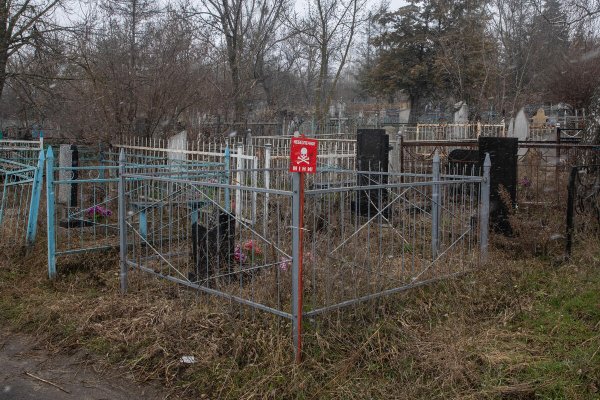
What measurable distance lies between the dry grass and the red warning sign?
1217 mm

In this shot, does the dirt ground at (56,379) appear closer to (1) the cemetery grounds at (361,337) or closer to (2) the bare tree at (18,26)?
(1) the cemetery grounds at (361,337)

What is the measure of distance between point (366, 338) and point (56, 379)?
232cm

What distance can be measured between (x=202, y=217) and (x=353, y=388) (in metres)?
4.72

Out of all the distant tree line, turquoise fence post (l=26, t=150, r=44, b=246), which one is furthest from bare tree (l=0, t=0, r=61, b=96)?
turquoise fence post (l=26, t=150, r=44, b=246)

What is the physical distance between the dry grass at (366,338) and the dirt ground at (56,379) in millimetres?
130

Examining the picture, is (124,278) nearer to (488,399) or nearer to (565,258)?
(488,399)

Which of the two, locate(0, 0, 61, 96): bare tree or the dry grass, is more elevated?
locate(0, 0, 61, 96): bare tree

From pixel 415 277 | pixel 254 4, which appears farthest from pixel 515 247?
pixel 254 4

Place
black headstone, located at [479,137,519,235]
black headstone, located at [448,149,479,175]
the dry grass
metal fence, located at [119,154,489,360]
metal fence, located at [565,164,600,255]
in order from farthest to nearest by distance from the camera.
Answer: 1. black headstone, located at [448,149,479,175]
2. black headstone, located at [479,137,519,235]
3. metal fence, located at [565,164,600,255]
4. metal fence, located at [119,154,489,360]
5. the dry grass

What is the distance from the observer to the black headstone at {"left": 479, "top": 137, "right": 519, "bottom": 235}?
7301 mm

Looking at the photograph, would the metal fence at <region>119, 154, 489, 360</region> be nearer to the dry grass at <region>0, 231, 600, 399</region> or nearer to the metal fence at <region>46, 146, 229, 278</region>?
the dry grass at <region>0, 231, 600, 399</region>

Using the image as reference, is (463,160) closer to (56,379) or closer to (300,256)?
(300,256)

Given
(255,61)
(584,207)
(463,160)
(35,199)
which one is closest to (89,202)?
(35,199)

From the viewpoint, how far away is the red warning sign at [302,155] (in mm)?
3826
